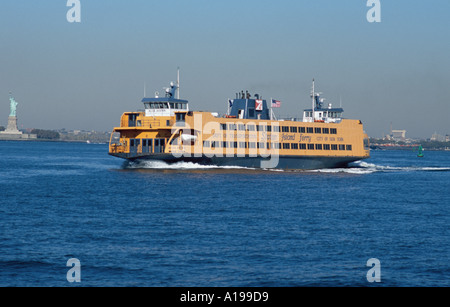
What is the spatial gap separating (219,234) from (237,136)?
124 ft

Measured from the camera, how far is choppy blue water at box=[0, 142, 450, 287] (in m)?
20.8

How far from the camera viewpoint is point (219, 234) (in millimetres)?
27625

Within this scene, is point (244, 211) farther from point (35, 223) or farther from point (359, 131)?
point (359, 131)

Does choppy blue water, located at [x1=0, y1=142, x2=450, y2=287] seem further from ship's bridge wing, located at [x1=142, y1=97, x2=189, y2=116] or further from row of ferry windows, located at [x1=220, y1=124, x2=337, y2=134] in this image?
row of ferry windows, located at [x1=220, y1=124, x2=337, y2=134]

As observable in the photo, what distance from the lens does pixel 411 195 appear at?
47.4m

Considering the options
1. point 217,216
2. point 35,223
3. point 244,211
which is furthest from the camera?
point 244,211

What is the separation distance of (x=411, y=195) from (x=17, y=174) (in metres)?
38.6

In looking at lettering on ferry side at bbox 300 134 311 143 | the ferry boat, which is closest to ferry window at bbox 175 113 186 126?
the ferry boat

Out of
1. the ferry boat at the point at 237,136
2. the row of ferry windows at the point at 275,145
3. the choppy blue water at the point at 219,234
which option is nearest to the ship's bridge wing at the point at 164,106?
the ferry boat at the point at 237,136

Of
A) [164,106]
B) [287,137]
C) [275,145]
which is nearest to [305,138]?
[287,137]

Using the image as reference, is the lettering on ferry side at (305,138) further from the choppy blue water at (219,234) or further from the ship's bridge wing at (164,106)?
the choppy blue water at (219,234)

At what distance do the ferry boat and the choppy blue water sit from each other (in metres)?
11.6

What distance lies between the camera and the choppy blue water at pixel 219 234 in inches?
818
